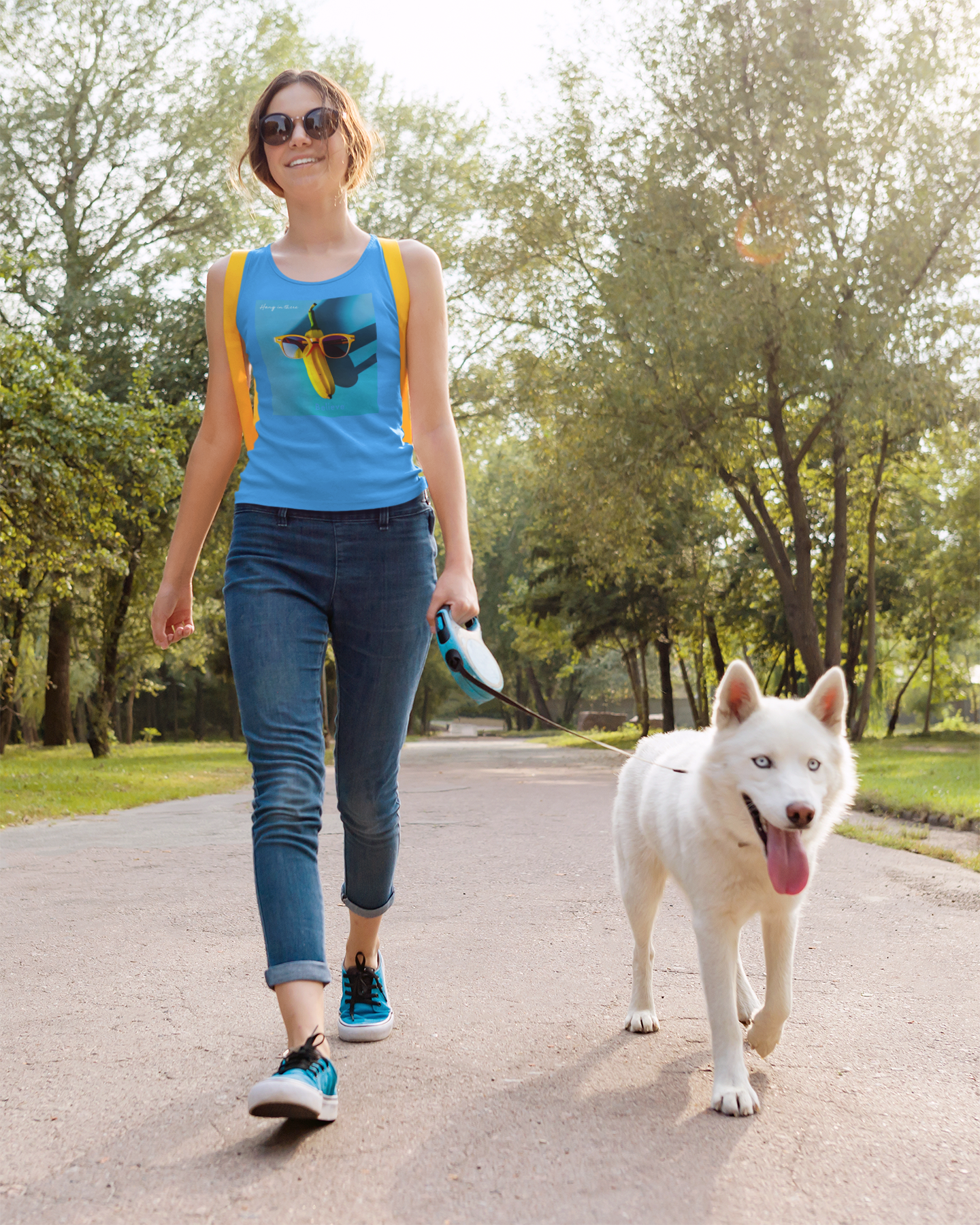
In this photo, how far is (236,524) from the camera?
311cm

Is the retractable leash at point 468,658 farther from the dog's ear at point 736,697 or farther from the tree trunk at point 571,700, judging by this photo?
the tree trunk at point 571,700

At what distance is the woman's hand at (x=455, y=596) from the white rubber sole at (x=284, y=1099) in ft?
3.93

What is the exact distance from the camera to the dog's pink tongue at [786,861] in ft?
9.82

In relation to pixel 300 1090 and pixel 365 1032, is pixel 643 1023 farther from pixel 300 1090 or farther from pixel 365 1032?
pixel 300 1090

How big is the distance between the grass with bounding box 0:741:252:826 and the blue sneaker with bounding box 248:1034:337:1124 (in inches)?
331

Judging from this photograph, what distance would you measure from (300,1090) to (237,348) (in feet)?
6.40

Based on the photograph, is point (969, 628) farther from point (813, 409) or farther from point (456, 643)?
point (456, 643)

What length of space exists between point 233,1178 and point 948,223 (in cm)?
1834

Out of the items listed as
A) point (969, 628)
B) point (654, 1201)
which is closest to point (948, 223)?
point (654, 1201)

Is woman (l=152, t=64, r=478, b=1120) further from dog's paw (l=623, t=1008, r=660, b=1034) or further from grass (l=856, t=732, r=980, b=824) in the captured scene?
grass (l=856, t=732, r=980, b=824)

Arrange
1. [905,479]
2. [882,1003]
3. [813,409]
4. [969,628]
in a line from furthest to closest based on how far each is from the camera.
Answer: [969,628] < [905,479] < [813,409] < [882,1003]

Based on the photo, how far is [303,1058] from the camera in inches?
103

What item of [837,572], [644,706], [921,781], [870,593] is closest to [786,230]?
[837,572]

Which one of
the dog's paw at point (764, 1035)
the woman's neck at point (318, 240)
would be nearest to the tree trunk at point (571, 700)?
the dog's paw at point (764, 1035)
